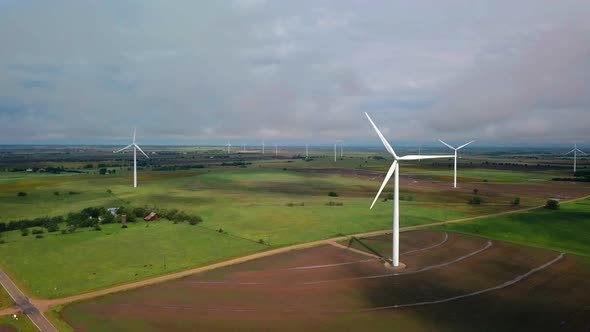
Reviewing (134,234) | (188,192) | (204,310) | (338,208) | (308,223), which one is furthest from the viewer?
(188,192)

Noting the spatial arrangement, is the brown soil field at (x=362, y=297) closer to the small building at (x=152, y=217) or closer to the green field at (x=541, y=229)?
the green field at (x=541, y=229)

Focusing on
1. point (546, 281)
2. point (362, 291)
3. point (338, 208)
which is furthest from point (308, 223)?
point (546, 281)

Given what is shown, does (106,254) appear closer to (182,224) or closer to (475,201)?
(182,224)

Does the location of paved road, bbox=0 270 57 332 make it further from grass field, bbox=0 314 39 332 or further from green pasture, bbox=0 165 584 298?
green pasture, bbox=0 165 584 298

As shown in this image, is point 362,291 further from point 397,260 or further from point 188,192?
point 188,192

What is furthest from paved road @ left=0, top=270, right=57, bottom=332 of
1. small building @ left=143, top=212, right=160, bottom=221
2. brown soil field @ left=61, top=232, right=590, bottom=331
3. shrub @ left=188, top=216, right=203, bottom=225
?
small building @ left=143, top=212, right=160, bottom=221
